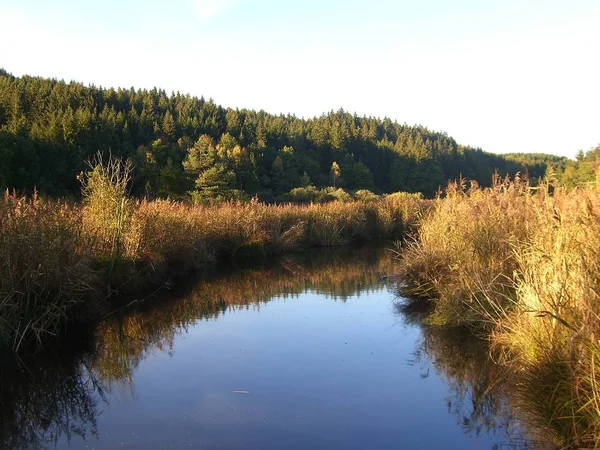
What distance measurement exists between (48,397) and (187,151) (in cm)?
5101

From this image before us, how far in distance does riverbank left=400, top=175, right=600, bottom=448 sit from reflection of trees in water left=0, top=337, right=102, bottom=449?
454 cm

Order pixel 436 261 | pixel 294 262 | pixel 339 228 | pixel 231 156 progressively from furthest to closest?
pixel 231 156 → pixel 339 228 → pixel 294 262 → pixel 436 261

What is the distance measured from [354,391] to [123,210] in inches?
290

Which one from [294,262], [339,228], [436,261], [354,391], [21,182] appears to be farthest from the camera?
[21,182]

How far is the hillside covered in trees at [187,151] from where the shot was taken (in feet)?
137

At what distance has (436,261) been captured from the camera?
33.8ft

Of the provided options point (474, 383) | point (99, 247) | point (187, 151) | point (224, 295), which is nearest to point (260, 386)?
point (474, 383)

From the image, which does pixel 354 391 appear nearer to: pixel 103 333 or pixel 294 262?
pixel 103 333

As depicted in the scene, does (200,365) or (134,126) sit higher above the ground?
(134,126)

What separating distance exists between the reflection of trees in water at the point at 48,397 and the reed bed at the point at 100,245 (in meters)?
0.44

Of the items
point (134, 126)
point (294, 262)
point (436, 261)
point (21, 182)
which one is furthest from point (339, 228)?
point (134, 126)

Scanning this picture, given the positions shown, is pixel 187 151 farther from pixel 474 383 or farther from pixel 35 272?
pixel 474 383

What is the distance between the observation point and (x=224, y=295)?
1194 centimetres

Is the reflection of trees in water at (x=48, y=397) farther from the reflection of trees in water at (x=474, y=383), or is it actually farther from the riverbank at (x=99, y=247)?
the reflection of trees in water at (x=474, y=383)
